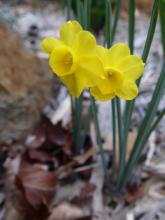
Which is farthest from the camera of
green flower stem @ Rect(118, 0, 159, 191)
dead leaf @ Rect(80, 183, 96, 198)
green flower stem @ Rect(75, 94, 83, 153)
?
dead leaf @ Rect(80, 183, 96, 198)

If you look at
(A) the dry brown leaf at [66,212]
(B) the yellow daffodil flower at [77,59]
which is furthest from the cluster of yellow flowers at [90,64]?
(A) the dry brown leaf at [66,212]

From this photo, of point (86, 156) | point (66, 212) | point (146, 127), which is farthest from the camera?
point (86, 156)

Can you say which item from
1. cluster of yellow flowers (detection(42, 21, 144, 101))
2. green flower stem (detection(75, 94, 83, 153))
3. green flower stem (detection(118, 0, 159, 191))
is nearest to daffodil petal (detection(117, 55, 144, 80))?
cluster of yellow flowers (detection(42, 21, 144, 101))

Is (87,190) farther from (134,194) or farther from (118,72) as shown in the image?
(118,72)

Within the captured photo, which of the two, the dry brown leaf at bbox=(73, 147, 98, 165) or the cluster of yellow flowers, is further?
the dry brown leaf at bbox=(73, 147, 98, 165)

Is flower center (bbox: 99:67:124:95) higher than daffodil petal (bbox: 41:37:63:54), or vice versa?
daffodil petal (bbox: 41:37:63:54)

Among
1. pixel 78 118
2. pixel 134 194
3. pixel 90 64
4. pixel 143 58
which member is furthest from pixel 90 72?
pixel 134 194

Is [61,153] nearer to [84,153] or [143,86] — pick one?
[84,153]

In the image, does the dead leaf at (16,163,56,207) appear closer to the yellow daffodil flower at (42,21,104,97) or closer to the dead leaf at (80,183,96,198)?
the dead leaf at (80,183,96,198)
